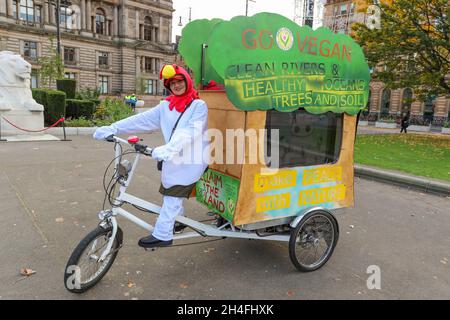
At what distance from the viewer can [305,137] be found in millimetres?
3689

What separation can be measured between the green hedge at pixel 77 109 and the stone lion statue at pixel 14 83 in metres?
4.31

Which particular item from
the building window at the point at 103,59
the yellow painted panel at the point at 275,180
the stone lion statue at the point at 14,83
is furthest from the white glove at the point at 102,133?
the building window at the point at 103,59

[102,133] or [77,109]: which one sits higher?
[102,133]

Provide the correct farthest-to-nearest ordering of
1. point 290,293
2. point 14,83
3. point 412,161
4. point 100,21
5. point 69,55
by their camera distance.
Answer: point 100,21, point 69,55, point 14,83, point 412,161, point 290,293

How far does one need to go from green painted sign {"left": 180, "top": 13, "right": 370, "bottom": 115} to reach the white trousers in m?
1.02

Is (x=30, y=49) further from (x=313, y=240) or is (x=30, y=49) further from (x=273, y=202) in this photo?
(x=313, y=240)

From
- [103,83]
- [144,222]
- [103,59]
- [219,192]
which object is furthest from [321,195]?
[103,59]

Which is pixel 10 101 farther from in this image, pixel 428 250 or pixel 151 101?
pixel 151 101

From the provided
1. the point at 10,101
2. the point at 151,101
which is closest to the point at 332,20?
Answer: the point at 151,101

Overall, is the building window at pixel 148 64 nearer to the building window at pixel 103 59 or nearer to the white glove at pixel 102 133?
the building window at pixel 103 59

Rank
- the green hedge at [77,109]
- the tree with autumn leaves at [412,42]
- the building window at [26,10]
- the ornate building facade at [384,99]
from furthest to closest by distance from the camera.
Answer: the building window at [26,10]
the ornate building facade at [384,99]
the green hedge at [77,109]
the tree with autumn leaves at [412,42]

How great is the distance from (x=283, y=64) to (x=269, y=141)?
2.36 ft

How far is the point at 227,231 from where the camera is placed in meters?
3.54

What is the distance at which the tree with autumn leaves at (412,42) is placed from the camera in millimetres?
15305
